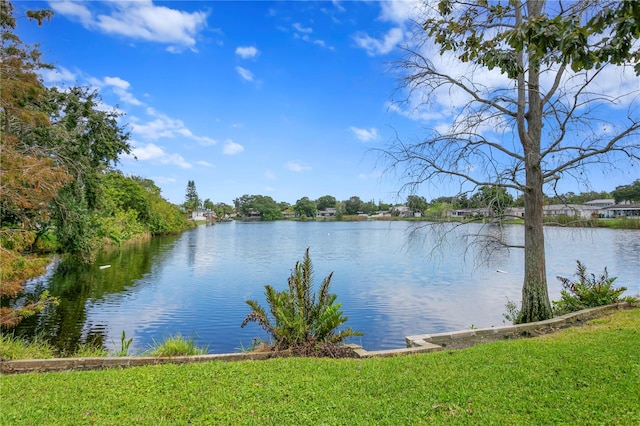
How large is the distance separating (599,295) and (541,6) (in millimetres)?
6420

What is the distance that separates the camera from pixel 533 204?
7758mm

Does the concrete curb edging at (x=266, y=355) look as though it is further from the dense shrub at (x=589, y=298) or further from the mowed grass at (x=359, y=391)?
the dense shrub at (x=589, y=298)

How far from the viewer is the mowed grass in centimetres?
327

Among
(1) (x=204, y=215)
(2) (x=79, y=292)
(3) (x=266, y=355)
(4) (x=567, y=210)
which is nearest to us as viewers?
(3) (x=266, y=355)

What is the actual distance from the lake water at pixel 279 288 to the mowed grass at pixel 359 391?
11.6 feet

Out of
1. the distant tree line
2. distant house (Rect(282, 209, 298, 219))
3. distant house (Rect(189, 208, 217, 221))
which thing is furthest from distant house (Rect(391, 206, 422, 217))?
distant house (Rect(282, 209, 298, 219))

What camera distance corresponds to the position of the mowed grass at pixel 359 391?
3.27 metres

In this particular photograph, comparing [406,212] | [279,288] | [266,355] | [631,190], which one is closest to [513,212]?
[406,212]

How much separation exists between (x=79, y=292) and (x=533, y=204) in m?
16.4

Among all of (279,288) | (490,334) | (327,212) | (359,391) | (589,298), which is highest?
(327,212)

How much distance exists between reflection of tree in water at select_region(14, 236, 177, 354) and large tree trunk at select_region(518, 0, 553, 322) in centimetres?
991

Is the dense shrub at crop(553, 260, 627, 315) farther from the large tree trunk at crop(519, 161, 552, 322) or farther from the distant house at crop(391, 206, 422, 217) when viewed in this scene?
the distant house at crop(391, 206, 422, 217)

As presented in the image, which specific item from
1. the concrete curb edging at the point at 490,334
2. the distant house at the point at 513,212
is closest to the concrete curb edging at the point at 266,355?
the concrete curb edging at the point at 490,334

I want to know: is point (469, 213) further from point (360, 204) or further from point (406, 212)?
point (360, 204)
